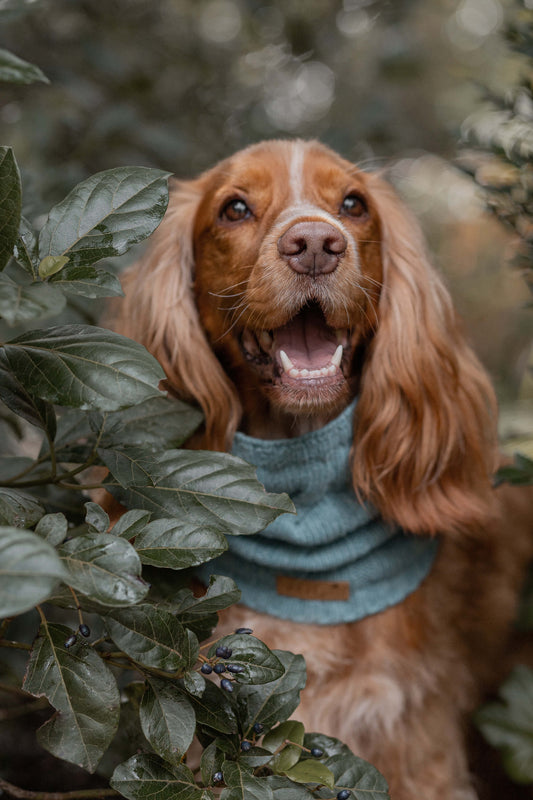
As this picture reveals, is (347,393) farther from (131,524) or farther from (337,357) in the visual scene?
(131,524)

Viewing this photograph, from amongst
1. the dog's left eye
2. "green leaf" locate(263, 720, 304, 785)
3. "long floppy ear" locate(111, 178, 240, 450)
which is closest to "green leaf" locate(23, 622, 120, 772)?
"green leaf" locate(263, 720, 304, 785)

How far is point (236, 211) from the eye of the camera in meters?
1.63

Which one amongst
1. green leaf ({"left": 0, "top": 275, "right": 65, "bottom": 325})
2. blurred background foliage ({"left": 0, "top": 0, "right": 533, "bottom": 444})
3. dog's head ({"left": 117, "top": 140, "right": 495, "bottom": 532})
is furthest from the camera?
blurred background foliage ({"left": 0, "top": 0, "right": 533, "bottom": 444})

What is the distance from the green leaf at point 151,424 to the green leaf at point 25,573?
15.4 inches

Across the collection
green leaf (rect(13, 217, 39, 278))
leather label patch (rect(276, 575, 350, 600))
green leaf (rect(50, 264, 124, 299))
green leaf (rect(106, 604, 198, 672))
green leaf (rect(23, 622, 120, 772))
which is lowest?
leather label patch (rect(276, 575, 350, 600))

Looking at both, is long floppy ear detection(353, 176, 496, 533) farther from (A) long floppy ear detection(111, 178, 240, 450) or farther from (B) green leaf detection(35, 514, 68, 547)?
(B) green leaf detection(35, 514, 68, 547)

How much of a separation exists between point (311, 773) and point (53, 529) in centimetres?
42

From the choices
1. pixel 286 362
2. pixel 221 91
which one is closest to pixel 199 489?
pixel 286 362

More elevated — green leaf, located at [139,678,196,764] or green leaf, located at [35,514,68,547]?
green leaf, located at [35,514,68,547]

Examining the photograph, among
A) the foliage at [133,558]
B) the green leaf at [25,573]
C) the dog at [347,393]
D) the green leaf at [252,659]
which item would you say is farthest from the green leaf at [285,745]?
the dog at [347,393]

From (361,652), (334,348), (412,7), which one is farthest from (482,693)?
(412,7)

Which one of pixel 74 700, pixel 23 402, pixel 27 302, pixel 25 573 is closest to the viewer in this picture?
pixel 25 573

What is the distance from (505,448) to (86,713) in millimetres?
1501

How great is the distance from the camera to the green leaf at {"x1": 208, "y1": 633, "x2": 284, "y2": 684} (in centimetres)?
84
